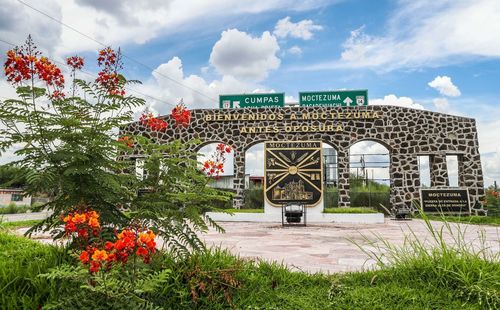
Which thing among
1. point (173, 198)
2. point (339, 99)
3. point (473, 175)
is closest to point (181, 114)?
point (173, 198)

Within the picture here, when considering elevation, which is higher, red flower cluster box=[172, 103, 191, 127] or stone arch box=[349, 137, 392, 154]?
stone arch box=[349, 137, 392, 154]

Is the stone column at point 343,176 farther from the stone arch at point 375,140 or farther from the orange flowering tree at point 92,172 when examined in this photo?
the orange flowering tree at point 92,172

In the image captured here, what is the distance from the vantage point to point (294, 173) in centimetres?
1278

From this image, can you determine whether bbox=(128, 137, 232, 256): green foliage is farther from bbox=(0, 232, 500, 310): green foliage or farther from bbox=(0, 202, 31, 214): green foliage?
bbox=(0, 202, 31, 214): green foliage

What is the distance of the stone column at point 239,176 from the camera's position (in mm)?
16312

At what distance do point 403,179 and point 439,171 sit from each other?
5.29ft

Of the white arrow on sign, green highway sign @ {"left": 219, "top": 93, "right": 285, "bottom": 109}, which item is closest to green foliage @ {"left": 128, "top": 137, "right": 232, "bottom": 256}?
green highway sign @ {"left": 219, "top": 93, "right": 285, "bottom": 109}

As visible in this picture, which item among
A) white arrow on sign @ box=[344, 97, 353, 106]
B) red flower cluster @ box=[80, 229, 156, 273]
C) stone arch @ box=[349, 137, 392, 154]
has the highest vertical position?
white arrow on sign @ box=[344, 97, 353, 106]

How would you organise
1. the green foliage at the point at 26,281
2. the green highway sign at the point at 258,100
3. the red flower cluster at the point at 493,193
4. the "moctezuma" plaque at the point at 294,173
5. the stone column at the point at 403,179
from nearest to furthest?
the green foliage at the point at 26,281, the "moctezuma" plaque at the point at 294,173, the red flower cluster at the point at 493,193, the stone column at the point at 403,179, the green highway sign at the point at 258,100

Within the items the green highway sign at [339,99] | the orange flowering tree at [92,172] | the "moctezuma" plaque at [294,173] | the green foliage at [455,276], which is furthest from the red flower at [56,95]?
the green highway sign at [339,99]

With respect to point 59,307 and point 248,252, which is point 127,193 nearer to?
point 59,307

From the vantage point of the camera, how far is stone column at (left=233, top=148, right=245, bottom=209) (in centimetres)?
1631

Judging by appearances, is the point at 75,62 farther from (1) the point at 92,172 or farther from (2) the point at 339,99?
(2) the point at 339,99

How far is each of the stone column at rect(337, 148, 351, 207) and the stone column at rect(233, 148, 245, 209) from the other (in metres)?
4.11
